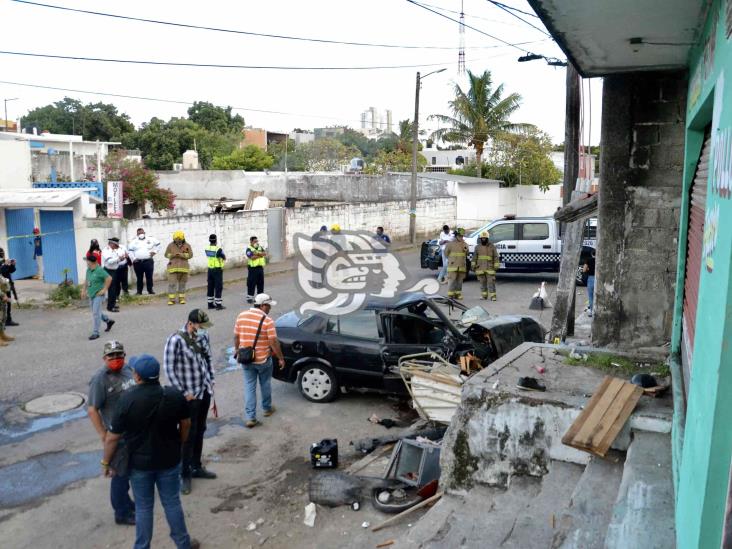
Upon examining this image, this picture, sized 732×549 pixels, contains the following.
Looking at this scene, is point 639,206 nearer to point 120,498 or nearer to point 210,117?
point 120,498

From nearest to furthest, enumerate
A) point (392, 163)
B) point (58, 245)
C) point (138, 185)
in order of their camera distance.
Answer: point (58, 245) → point (138, 185) → point (392, 163)

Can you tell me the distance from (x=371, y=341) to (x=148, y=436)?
423 cm

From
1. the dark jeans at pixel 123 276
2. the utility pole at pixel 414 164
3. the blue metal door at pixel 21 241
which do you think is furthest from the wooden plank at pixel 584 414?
the utility pole at pixel 414 164

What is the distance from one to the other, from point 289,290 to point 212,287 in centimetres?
311

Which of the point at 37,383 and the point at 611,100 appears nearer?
the point at 611,100

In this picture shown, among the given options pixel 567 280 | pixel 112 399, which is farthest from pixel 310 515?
pixel 567 280

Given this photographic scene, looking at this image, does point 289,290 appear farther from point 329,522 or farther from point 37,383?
point 329,522

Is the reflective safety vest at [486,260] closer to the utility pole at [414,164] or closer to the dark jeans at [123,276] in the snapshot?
the dark jeans at [123,276]

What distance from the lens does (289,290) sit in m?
17.9

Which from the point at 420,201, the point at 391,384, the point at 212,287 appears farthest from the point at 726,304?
the point at 420,201

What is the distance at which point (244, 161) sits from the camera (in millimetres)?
46000

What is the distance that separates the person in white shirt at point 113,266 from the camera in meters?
14.5

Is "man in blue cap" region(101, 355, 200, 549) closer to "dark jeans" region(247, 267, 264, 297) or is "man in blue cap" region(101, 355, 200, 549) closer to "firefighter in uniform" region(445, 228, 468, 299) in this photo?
"dark jeans" region(247, 267, 264, 297)

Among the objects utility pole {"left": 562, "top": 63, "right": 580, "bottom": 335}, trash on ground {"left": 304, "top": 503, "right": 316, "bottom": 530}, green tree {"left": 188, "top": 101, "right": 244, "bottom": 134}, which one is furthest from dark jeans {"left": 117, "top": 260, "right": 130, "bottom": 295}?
green tree {"left": 188, "top": 101, "right": 244, "bottom": 134}
